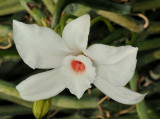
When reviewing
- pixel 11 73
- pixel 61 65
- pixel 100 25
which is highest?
pixel 61 65

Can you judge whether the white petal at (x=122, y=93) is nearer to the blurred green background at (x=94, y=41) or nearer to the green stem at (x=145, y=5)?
the blurred green background at (x=94, y=41)

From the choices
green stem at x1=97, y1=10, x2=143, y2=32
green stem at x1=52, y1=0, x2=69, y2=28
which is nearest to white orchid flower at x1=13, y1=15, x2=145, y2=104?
green stem at x1=52, y1=0, x2=69, y2=28

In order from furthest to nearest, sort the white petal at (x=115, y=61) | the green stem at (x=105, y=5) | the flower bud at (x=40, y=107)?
1. the green stem at (x=105, y=5)
2. the flower bud at (x=40, y=107)
3. the white petal at (x=115, y=61)

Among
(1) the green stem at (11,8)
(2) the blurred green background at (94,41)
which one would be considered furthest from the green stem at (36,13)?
(1) the green stem at (11,8)

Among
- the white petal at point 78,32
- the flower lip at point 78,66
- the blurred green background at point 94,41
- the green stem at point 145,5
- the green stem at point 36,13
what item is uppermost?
the white petal at point 78,32

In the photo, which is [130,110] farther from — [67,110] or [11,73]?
[11,73]

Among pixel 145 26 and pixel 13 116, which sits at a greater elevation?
pixel 145 26

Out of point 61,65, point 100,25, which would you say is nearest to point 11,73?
→ point 100,25
